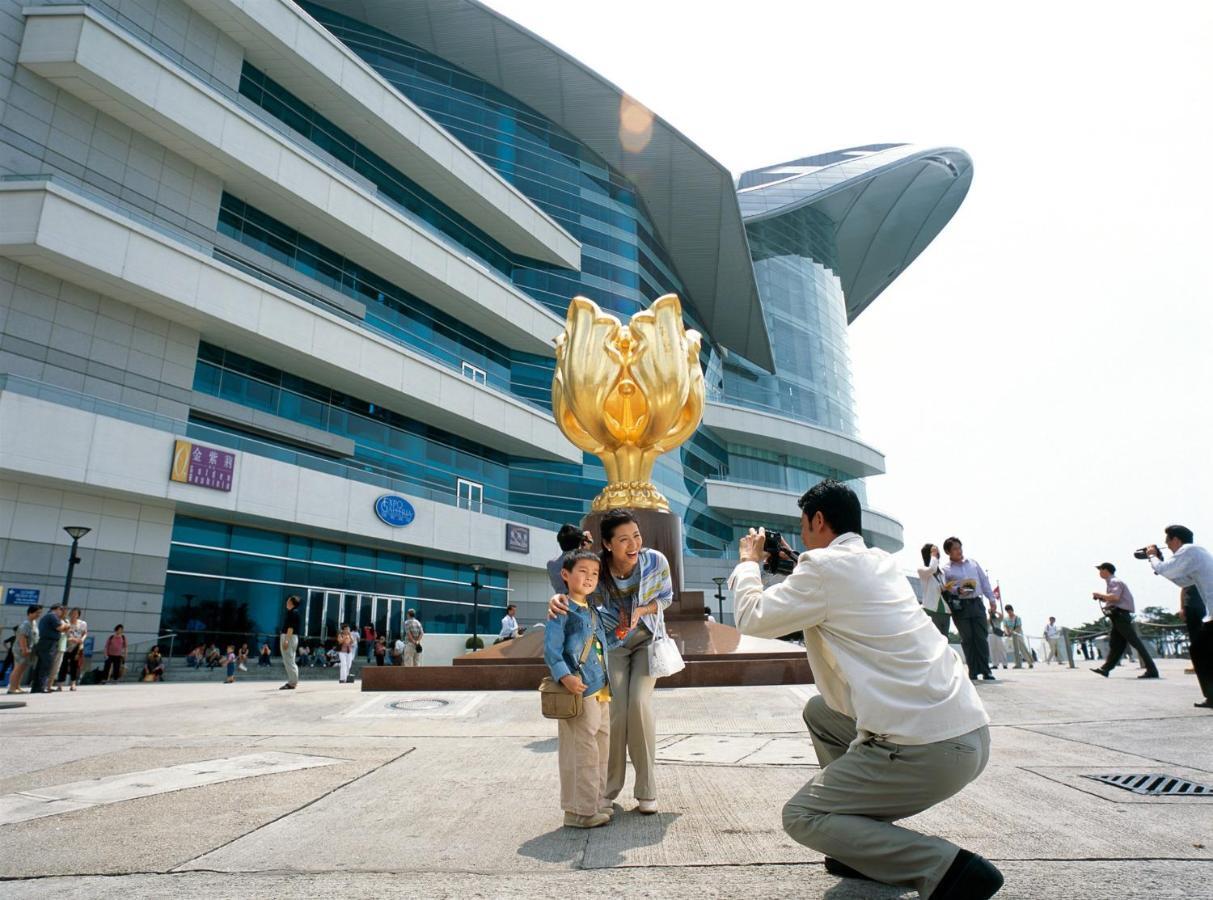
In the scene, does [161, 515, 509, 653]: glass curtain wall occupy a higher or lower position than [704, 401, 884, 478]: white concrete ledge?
lower

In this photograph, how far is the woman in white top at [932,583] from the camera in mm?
8008

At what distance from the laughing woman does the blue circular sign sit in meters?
20.8

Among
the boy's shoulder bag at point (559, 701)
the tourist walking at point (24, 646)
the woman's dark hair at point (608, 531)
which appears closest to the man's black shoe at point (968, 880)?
the boy's shoulder bag at point (559, 701)

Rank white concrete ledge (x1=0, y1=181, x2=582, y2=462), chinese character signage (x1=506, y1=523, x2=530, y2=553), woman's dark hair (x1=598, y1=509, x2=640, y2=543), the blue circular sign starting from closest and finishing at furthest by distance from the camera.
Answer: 1. woman's dark hair (x1=598, y1=509, x2=640, y2=543)
2. white concrete ledge (x1=0, y1=181, x2=582, y2=462)
3. the blue circular sign
4. chinese character signage (x1=506, y1=523, x2=530, y2=553)

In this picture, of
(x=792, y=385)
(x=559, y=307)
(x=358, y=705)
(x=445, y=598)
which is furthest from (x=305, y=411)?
(x=792, y=385)

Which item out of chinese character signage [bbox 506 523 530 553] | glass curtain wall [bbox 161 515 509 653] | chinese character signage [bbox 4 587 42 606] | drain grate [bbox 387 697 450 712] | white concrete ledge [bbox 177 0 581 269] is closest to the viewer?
drain grate [bbox 387 697 450 712]

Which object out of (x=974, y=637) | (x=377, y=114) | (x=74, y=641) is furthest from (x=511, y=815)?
(x=377, y=114)

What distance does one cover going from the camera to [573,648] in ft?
10.7

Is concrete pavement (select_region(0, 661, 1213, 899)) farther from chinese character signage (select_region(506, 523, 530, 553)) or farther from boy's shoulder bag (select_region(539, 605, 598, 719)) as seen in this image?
chinese character signage (select_region(506, 523, 530, 553))

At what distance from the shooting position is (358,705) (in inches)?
311

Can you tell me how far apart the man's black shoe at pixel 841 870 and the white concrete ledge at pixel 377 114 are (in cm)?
2654

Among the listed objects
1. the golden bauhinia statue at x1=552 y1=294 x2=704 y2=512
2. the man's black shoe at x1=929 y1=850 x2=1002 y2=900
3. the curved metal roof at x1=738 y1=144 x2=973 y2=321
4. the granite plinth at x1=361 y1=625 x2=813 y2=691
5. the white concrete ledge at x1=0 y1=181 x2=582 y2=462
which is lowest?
the man's black shoe at x1=929 y1=850 x2=1002 y2=900

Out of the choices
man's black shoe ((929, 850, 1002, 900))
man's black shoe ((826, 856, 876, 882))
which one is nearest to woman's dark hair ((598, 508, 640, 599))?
man's black shoe ((826, 856, 876, 882))

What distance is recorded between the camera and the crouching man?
2.13 metres
